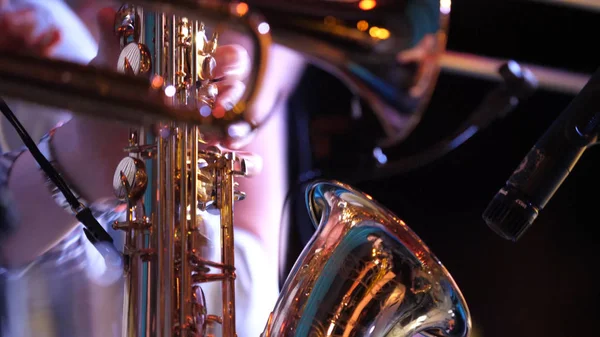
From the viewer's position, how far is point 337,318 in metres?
1.28

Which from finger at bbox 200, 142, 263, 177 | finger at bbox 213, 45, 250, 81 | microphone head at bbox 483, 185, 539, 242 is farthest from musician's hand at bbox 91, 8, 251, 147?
microphone head at bbox 483, 185, 539, 242

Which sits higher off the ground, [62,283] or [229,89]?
[229,89]

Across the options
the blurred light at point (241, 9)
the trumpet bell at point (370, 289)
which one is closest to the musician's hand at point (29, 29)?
the trumpet bell at point (370, 289)

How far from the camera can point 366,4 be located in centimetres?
75

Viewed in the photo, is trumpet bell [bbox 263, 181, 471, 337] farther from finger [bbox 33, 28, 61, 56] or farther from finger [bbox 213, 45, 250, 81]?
finger [bbox 33, 28, 61, 56]

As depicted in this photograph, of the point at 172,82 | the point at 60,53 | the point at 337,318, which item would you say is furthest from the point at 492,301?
the point at 60,53

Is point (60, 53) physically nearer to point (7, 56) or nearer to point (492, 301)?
point (7, 56)

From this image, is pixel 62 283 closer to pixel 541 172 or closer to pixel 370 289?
pixel 370 289

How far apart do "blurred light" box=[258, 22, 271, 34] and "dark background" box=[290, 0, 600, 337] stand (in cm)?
108

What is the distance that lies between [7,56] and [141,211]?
656 millimetres

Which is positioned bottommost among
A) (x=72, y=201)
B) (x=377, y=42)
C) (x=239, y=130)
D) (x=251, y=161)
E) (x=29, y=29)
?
(x=239, y=130)

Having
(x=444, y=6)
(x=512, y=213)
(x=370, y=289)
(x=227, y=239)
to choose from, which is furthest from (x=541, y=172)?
(x=227, y=239)

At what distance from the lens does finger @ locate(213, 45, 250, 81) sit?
1.53 meters

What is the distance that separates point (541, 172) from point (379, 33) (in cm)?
40
